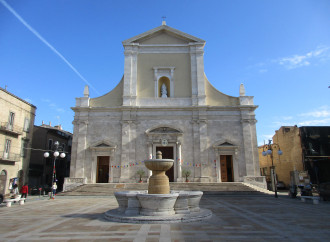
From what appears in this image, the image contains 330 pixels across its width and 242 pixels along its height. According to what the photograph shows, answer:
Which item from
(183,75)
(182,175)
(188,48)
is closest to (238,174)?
(182,175)

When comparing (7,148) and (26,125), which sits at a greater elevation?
(26,125)

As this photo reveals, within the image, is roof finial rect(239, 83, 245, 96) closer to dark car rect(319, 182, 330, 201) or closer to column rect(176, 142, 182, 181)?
column rect(176, 142, 182, 181)

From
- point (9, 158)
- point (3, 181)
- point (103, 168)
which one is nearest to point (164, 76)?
point (103, 168)

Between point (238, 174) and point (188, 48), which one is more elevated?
point (188, 48)

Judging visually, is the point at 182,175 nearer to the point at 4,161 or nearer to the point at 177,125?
the point at 177,125

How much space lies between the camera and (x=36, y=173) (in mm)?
27547

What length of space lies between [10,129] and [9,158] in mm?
2796

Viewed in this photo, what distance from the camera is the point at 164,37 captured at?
26656mm

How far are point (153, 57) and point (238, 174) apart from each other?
48.7 feet

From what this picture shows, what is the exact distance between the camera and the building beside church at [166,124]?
75.7ft

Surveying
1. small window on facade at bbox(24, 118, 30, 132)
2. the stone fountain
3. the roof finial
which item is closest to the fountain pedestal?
the stone fountain

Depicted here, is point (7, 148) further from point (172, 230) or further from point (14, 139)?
point (172, 230)

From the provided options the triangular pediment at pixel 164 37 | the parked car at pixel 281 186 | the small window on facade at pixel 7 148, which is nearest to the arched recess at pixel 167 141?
the triangular pediment at pixel 164 37

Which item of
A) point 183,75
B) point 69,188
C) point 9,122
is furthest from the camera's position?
point 183,75
